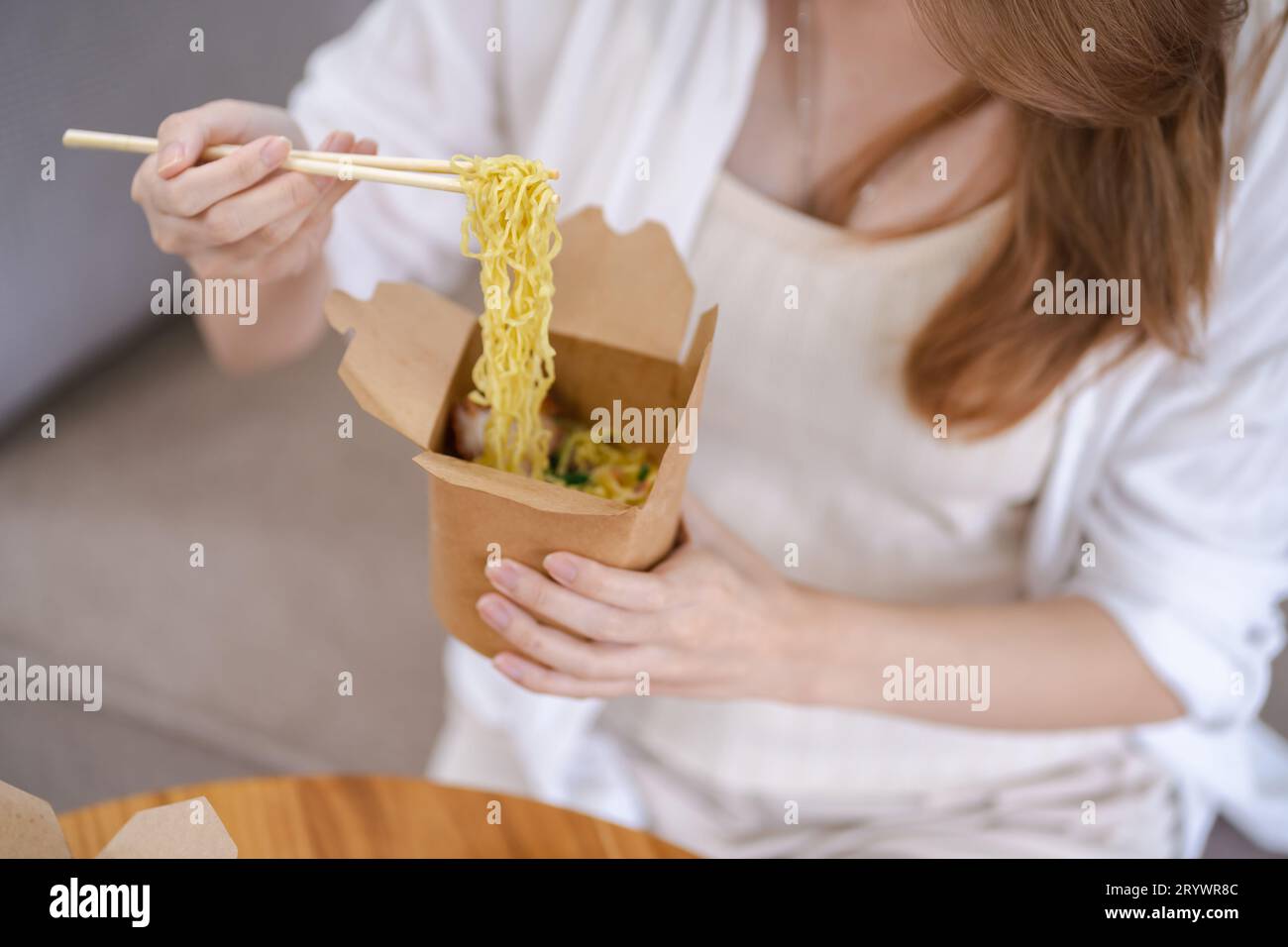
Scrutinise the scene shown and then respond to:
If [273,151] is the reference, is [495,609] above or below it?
below

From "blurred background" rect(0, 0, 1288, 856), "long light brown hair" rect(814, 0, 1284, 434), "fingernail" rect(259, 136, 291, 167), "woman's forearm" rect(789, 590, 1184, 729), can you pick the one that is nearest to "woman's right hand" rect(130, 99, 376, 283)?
"fingernail" rect(259, 136, 291, 167)

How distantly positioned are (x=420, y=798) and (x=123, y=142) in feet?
1.60

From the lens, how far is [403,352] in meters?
0.60

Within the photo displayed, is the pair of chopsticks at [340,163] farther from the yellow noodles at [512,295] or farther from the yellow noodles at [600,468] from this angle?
the yellow noodles at [600,468]

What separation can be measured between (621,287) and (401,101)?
422mm

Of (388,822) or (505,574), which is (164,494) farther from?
(505,574)

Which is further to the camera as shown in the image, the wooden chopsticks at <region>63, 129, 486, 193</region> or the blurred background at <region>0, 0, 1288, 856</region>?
the blurred background at <region>0, 0, 1288, 856</region>

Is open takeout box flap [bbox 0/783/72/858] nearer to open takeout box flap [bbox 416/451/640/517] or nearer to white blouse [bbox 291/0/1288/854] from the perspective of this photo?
open takeout box flap [bbox 416/451/640/517]

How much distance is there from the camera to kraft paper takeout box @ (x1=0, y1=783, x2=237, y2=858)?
19.3 inches

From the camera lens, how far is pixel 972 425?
2.73 feet

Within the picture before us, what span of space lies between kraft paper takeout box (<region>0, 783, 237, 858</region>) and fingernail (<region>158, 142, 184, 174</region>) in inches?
12.9

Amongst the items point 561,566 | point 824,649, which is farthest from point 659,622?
point 824,649
